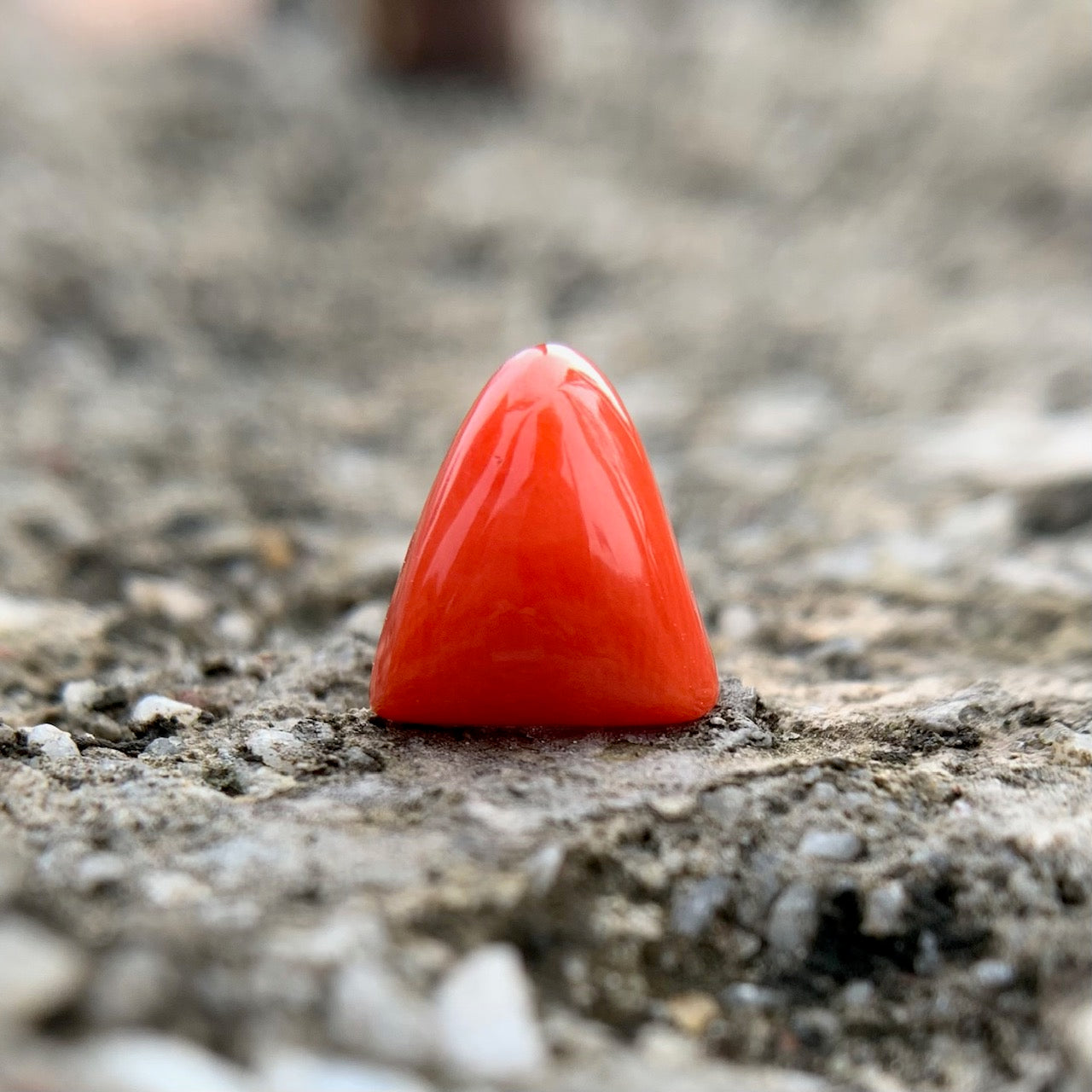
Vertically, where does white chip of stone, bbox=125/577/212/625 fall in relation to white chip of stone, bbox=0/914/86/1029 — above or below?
above

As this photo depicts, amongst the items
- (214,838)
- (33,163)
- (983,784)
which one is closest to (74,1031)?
(214,838)

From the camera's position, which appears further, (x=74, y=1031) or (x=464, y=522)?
(x=464, y=522)

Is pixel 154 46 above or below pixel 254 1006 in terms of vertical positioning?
above

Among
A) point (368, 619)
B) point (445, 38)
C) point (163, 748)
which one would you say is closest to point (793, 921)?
point (163, 748)

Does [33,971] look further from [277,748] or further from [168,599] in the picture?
[168,599]

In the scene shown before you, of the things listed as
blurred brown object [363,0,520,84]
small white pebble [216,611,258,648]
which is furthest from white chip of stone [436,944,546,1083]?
blurred brown object [363,0,520,84]

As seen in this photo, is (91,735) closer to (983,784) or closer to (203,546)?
(203,546)

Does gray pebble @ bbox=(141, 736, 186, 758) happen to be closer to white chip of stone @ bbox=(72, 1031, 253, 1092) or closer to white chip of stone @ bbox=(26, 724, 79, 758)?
white chip of stone @ bbox=(26, 724, 79, 758)

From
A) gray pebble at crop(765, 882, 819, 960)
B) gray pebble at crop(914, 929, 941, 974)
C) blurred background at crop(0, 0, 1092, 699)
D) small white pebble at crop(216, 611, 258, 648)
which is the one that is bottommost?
gray pebble at crop(914, 929, 941, 974)
